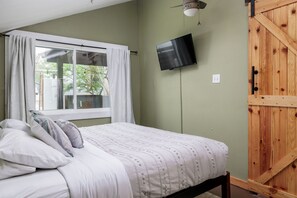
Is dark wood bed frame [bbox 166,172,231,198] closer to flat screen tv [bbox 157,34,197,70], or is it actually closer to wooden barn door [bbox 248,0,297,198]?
wooden barn door [bbox 248,0,297,198]

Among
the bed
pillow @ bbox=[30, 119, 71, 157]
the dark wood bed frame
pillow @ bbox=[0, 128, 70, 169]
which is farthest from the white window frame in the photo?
the dark wood bed frame

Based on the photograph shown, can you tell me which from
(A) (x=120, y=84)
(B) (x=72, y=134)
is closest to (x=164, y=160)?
(B) (x=72, y=134)

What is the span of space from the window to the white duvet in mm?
2518

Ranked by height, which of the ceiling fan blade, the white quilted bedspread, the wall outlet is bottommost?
the white quilted bedspread

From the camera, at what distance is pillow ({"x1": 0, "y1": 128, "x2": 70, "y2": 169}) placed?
121 centimetres

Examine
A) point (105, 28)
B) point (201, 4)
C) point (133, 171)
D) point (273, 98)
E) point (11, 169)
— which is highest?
point (105, 28)

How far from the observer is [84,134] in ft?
8.00

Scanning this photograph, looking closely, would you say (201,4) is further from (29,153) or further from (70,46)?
(29,153)

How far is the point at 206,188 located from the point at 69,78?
9.85 feet

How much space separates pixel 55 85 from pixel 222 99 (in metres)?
2.76

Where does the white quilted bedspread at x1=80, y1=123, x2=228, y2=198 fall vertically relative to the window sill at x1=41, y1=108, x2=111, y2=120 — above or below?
below

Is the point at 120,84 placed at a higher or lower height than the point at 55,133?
higher

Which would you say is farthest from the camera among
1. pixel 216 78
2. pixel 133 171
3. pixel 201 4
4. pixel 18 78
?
pixel 18 78

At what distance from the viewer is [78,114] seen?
3863 mm
